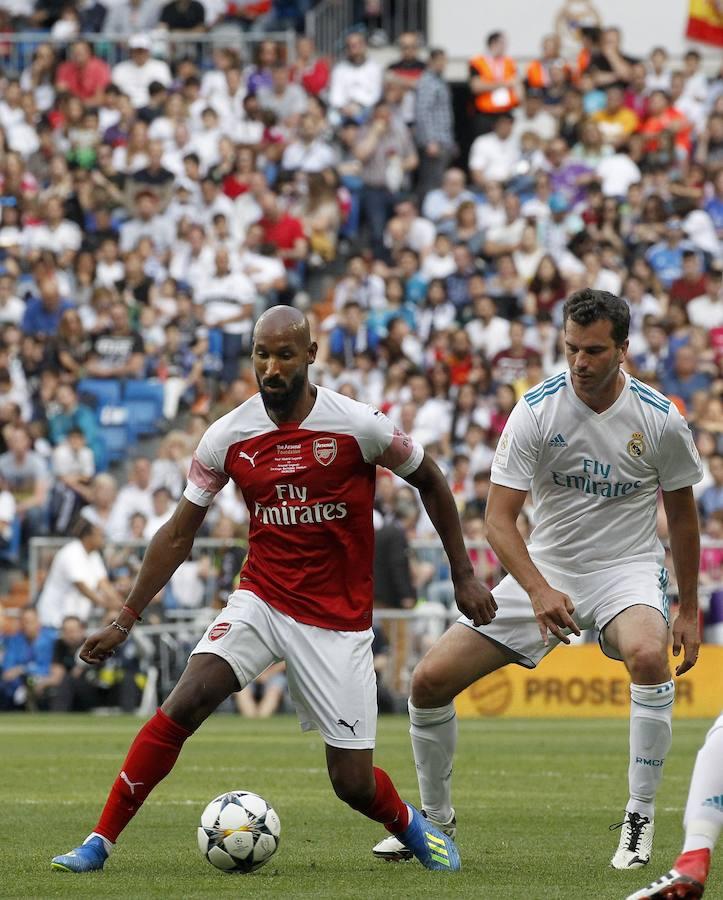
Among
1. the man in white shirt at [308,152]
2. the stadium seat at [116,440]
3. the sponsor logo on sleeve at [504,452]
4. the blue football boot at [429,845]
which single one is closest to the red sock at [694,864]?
the blue football boot at [429,845]

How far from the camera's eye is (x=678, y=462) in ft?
28.2

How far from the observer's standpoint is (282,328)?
304 inches

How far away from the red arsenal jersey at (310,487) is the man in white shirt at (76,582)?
12700 millimetres

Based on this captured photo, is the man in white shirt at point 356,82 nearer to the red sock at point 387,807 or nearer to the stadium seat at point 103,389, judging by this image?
the stadium seat at point 103,389

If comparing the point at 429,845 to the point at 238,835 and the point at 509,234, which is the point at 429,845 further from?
the point at 509,234

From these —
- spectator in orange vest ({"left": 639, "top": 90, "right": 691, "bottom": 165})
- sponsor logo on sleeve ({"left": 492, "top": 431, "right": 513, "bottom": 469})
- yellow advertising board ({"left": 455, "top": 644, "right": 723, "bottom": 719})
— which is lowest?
yellow advertising board ({"left": 455, "top": 644, "right": 723, "bottom": 719})

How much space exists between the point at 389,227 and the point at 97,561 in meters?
7.91

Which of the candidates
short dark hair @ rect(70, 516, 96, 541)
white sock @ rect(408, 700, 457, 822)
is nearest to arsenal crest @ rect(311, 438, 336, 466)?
white sock @ rect(408, 700, 457, 822)

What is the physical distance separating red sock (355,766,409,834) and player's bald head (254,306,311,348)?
1.85 metres

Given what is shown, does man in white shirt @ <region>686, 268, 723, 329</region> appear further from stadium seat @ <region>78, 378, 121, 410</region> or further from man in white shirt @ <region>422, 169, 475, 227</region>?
stadium seat @ <region>78, 378, 121, 410</region>

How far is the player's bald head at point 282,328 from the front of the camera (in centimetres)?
772

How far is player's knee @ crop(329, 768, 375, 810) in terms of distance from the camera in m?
7.85

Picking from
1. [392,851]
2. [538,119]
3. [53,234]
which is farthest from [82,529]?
[392,851]

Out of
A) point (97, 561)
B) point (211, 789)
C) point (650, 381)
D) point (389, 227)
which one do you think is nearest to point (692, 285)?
point (650, 381)
